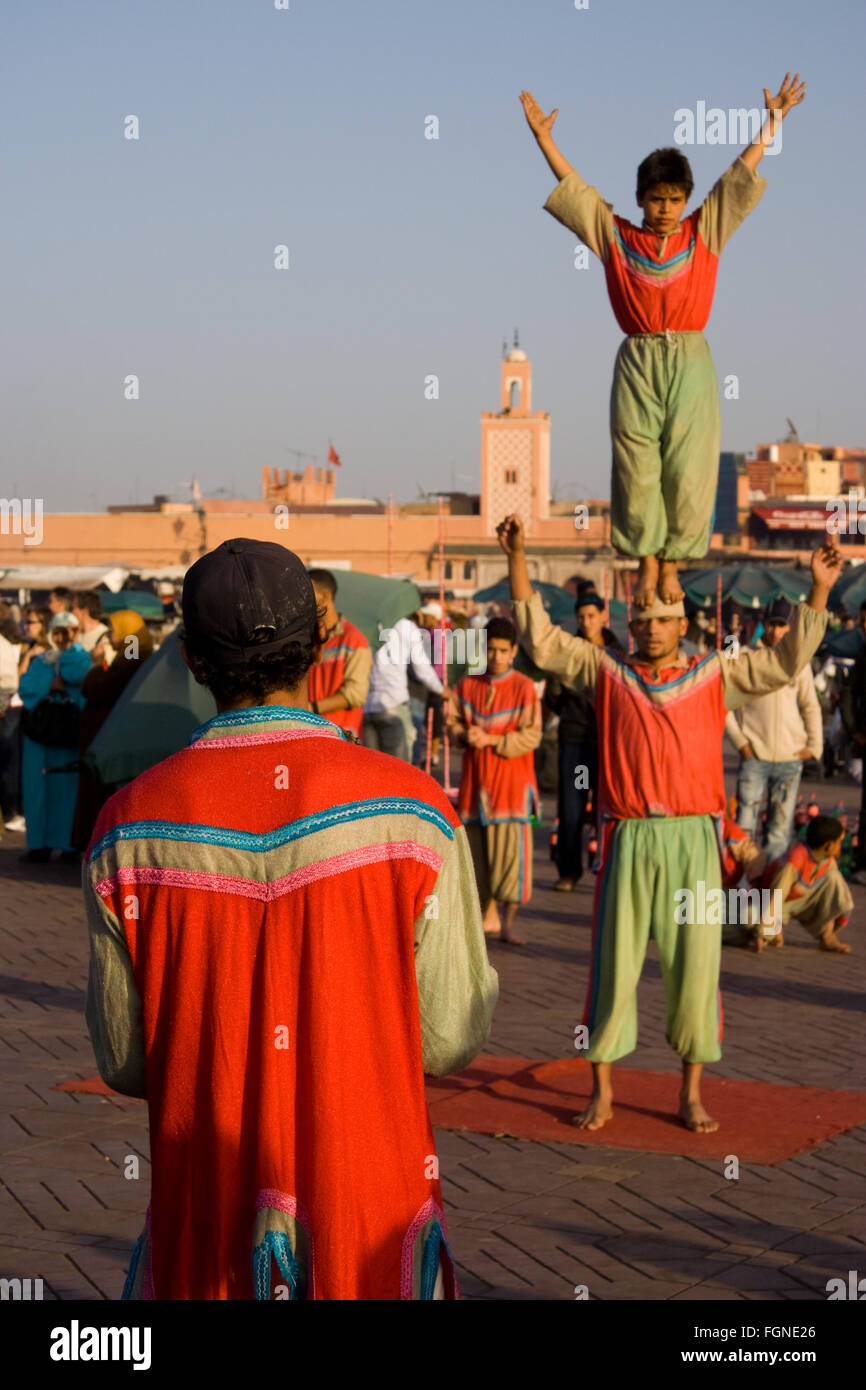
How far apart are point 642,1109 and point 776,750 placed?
586cm

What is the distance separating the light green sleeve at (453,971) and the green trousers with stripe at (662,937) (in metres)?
3.63

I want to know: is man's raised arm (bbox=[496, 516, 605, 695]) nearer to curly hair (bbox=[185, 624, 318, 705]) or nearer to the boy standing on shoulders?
curly hair (bbox=[185, 624, 318, 705])

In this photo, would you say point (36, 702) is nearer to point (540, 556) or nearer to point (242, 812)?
point (242, 812)

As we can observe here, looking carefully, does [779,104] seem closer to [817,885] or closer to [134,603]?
[817,885]

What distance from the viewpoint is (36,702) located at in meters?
13.7

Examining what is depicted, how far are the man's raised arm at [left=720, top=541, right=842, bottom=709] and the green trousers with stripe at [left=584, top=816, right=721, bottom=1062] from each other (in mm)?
481

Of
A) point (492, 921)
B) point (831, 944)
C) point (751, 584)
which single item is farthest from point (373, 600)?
point (751, 584)

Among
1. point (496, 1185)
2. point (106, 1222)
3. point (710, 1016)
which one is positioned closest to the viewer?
point (106, 1222)

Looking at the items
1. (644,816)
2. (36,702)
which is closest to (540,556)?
(36,702)

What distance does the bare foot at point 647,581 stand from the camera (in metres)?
6.57

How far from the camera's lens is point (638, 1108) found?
6.64 meters
